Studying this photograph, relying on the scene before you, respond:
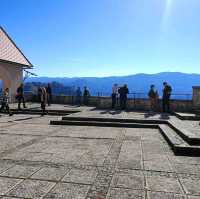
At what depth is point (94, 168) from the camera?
6.11 m

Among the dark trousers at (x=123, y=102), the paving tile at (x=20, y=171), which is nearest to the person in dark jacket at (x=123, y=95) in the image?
the dark trousers at (x=123, y=102)

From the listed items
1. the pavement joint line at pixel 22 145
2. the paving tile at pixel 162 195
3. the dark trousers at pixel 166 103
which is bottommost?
the paving tile at pixel 162 195

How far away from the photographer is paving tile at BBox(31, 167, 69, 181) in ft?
17.9

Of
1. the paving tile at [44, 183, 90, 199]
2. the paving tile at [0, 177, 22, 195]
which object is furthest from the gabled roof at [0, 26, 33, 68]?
the paving tile at [44, 183, 90, 199]

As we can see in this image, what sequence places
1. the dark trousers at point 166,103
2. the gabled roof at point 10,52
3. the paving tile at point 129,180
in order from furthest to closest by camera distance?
the gabled roof at point 10,52 < the dark trousers at point 166,103 < the paving tile at point 129,180

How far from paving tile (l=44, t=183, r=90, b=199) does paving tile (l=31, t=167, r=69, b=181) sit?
0.40 m

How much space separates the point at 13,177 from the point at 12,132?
5.49 meters

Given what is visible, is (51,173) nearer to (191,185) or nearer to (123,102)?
Answer: (191,185)

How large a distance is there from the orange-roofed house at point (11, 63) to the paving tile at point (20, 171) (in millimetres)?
16825

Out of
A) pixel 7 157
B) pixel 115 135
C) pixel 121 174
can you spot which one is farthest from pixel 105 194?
pixel 115 135

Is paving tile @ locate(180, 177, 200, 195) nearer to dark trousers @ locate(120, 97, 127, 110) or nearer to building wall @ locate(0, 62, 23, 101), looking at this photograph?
dark trousers @ locate(120, 97, 127, 110)

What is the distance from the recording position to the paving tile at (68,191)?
4.59 meters

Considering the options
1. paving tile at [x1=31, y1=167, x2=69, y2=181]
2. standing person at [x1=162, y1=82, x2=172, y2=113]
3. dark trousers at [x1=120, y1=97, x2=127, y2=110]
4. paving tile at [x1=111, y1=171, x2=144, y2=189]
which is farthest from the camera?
dark trousers at [x1=120, y1=97, x2=127, y2=110]

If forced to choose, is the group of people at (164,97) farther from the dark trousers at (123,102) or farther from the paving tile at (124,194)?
the paving tile at (124,194)
